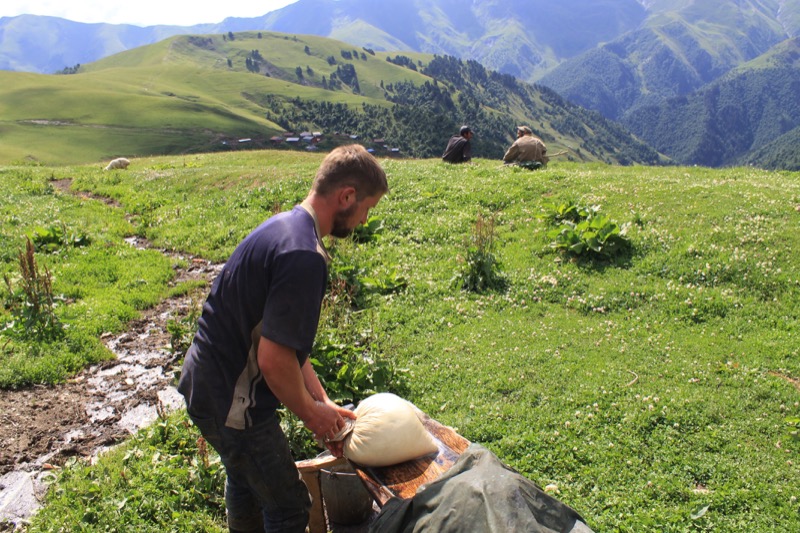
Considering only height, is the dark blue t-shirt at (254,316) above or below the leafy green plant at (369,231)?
above

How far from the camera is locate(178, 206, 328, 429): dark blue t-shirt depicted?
3.50 meters

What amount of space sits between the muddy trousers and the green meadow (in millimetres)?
1823

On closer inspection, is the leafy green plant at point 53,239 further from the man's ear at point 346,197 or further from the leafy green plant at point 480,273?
the man's ear at point 346,197

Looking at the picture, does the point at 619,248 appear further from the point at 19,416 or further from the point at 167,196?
the point at 167,196

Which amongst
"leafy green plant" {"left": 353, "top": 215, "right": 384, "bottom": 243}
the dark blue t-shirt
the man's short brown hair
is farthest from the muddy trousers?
"leafy green plant" {"left": 353, "top": 215, "right": 384, "bottom": 243}

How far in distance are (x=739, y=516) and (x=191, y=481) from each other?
5.89 meters

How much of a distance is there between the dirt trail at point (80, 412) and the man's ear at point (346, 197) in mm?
4930

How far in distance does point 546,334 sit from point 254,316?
679 centimetres

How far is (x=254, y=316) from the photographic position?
3816 millimetres

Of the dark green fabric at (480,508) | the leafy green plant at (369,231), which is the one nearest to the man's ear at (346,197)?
the dark green fabric at (480,508)

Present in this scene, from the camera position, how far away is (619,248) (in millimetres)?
12297

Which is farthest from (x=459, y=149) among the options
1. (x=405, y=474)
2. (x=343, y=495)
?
(x=405, y=474)

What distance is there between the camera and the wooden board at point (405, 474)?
4.54 metres

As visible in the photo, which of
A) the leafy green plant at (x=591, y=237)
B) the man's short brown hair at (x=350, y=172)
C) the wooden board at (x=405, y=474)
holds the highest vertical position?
the man's short brown hair at (x=350, y=172)
